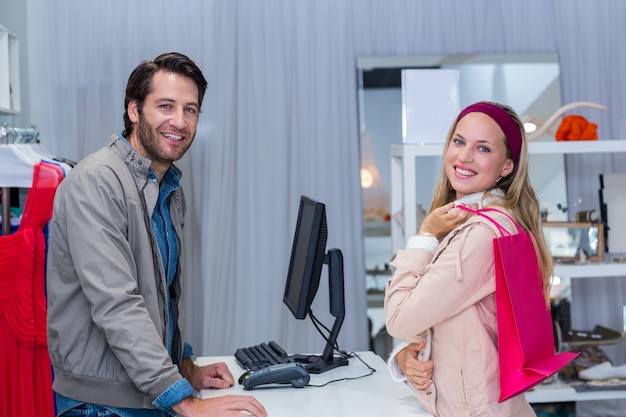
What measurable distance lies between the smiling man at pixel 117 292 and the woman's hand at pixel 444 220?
0.63 m

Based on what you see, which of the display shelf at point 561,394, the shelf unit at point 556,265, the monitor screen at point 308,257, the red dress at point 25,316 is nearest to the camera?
the monitor screen at point 308,257

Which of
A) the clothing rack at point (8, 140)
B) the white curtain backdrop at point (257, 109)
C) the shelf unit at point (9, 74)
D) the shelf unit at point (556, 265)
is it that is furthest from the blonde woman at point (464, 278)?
the shelf unit at point (9, 74)

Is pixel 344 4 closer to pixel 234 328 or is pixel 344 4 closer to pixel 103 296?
pixel 234 328

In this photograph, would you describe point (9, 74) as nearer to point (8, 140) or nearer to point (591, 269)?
point (8, 140)

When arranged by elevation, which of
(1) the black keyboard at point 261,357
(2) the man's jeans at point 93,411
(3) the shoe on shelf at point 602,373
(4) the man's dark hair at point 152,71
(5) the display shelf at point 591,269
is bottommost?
(3) the shoe on shelf at point 602,373

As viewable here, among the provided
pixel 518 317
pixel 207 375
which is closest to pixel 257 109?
pixel 207 375

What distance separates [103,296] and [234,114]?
2.13 m

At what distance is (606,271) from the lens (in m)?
3.27

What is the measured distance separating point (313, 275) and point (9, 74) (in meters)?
1.98

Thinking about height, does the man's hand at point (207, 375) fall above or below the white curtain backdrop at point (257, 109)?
below

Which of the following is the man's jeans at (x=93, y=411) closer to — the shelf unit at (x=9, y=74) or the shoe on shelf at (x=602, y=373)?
the shelf unit at (x=9, y=74)

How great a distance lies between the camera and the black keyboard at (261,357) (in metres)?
2.37

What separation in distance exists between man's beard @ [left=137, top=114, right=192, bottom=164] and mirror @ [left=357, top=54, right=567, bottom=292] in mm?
1832

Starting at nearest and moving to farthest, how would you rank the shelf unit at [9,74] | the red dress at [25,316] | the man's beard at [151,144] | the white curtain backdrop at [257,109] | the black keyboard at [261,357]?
the man's beard at [151,144]
the black keyboard at [261,357]
the red dress at [25,316]
the shelf unit at [9,74]
the white curtain backdrop at [257,109]
